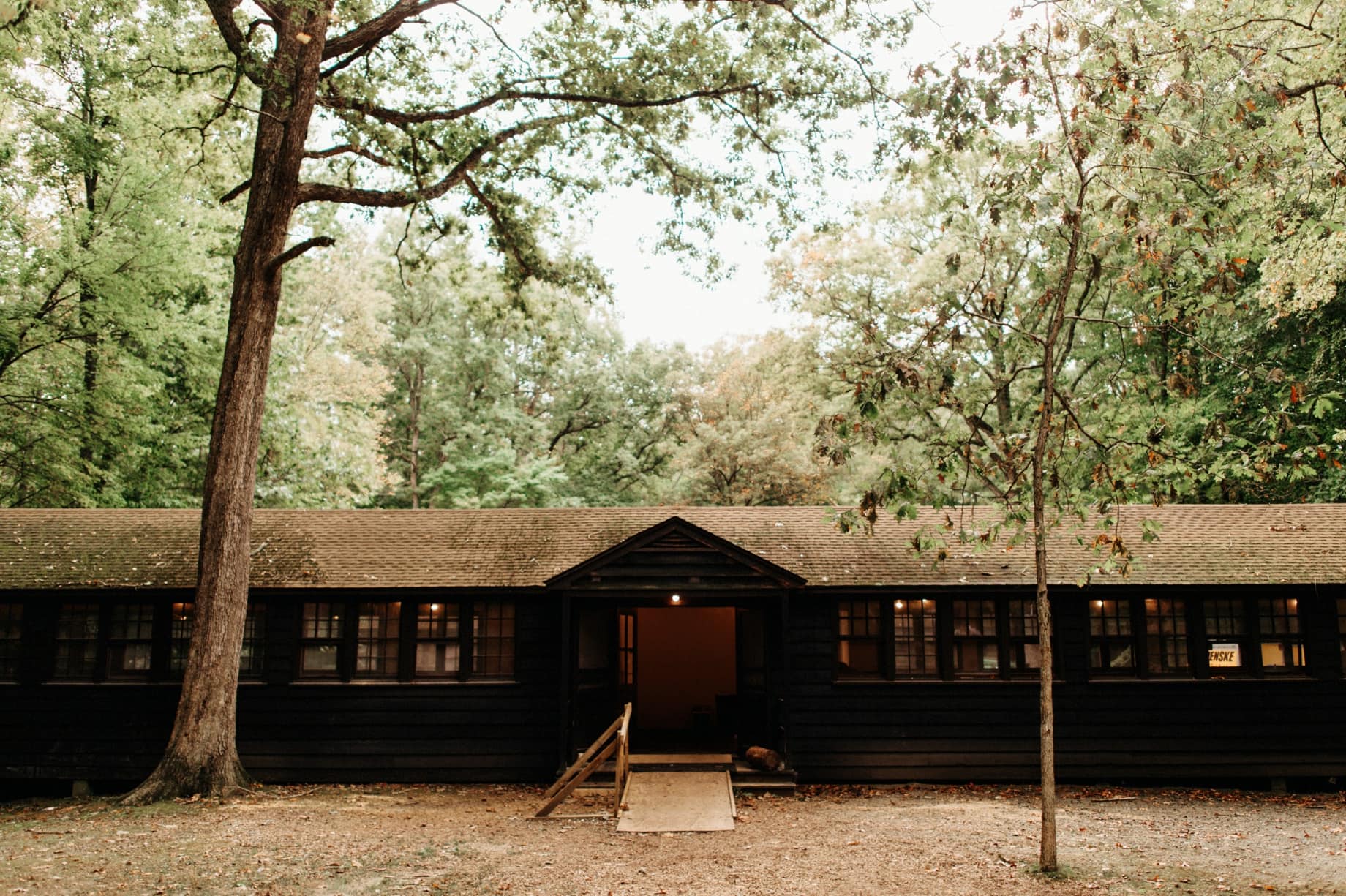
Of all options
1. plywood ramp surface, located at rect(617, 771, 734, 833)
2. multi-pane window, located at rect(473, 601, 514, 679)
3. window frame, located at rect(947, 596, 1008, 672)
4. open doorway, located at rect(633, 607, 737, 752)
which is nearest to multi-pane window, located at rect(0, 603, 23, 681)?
multi-pane window, located at rect(473, 601, 514, 679)

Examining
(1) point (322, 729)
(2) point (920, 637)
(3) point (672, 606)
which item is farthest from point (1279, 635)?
(1) point (322, 729)

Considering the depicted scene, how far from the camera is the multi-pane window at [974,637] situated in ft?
46.1

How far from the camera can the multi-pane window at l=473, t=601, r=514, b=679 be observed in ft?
46.2

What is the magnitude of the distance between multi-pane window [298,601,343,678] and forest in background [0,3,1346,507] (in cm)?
645

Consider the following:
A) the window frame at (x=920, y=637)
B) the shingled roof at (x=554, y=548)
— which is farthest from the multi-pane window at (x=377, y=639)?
the window frame at (x=920, y=637)

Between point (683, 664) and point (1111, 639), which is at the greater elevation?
point (1111, 639)

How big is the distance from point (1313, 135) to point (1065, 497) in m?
7.38

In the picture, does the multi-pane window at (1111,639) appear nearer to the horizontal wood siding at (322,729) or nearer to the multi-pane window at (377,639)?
the horizontal wood siding at (322,729)

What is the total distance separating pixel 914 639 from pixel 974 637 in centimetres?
90

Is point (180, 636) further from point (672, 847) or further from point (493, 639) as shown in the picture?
point (672, 847)

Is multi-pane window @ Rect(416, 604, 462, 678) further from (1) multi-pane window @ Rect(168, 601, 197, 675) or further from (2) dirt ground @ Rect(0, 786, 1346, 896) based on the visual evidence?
(1) multi-pane window @ Rect(168, 601, 197, 675)

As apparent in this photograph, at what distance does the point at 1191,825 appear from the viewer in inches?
428

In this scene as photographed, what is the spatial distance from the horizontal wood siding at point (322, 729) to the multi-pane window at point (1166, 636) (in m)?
8.86

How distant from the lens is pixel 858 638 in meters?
14.1
